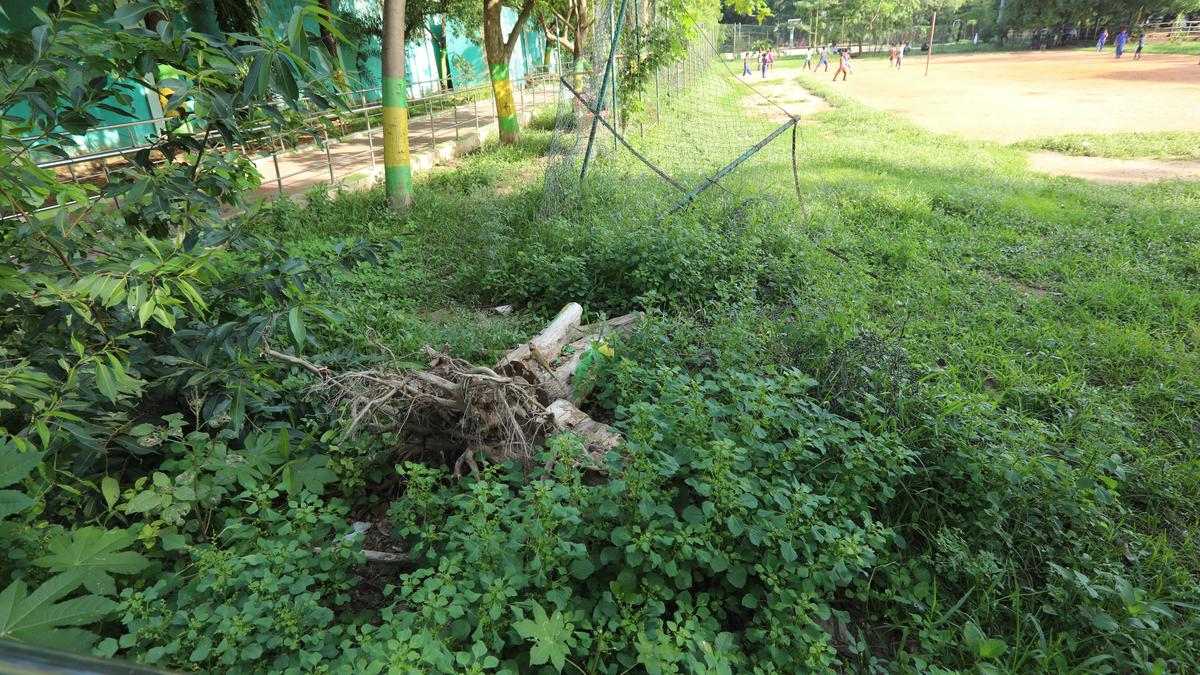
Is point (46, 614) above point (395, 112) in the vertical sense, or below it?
below

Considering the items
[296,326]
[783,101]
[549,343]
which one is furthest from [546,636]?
[783,101]

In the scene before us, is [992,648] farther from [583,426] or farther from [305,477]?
[305,477]

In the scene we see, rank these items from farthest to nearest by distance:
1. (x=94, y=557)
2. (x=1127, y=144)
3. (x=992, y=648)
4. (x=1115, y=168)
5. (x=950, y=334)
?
(x=1127, y=144), (x=1115, y=168), (x=950, y=334), (x=992, y=648), (x=94, y=557)

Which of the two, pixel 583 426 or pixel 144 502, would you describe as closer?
pixel 144 502

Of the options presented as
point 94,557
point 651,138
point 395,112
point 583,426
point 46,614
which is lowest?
point 583,426

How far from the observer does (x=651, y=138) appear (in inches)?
413

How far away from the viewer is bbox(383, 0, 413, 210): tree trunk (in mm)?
6730

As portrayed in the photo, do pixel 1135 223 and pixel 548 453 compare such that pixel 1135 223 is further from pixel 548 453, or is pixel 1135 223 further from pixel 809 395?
pixel 548 453

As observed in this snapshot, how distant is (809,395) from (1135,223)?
540 centimetres

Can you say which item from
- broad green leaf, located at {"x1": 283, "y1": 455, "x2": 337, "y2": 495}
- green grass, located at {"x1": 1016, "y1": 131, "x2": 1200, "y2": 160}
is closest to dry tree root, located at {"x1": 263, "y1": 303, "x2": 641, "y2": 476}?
broad green leaf, located at {"x1": 283, "y1": 455, "x2": 337, "y2": 495}

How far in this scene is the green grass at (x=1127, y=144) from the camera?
32.0 ft

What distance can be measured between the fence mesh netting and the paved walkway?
2.59 m

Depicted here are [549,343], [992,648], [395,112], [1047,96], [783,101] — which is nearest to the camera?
[992,648]

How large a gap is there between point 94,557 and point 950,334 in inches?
177
